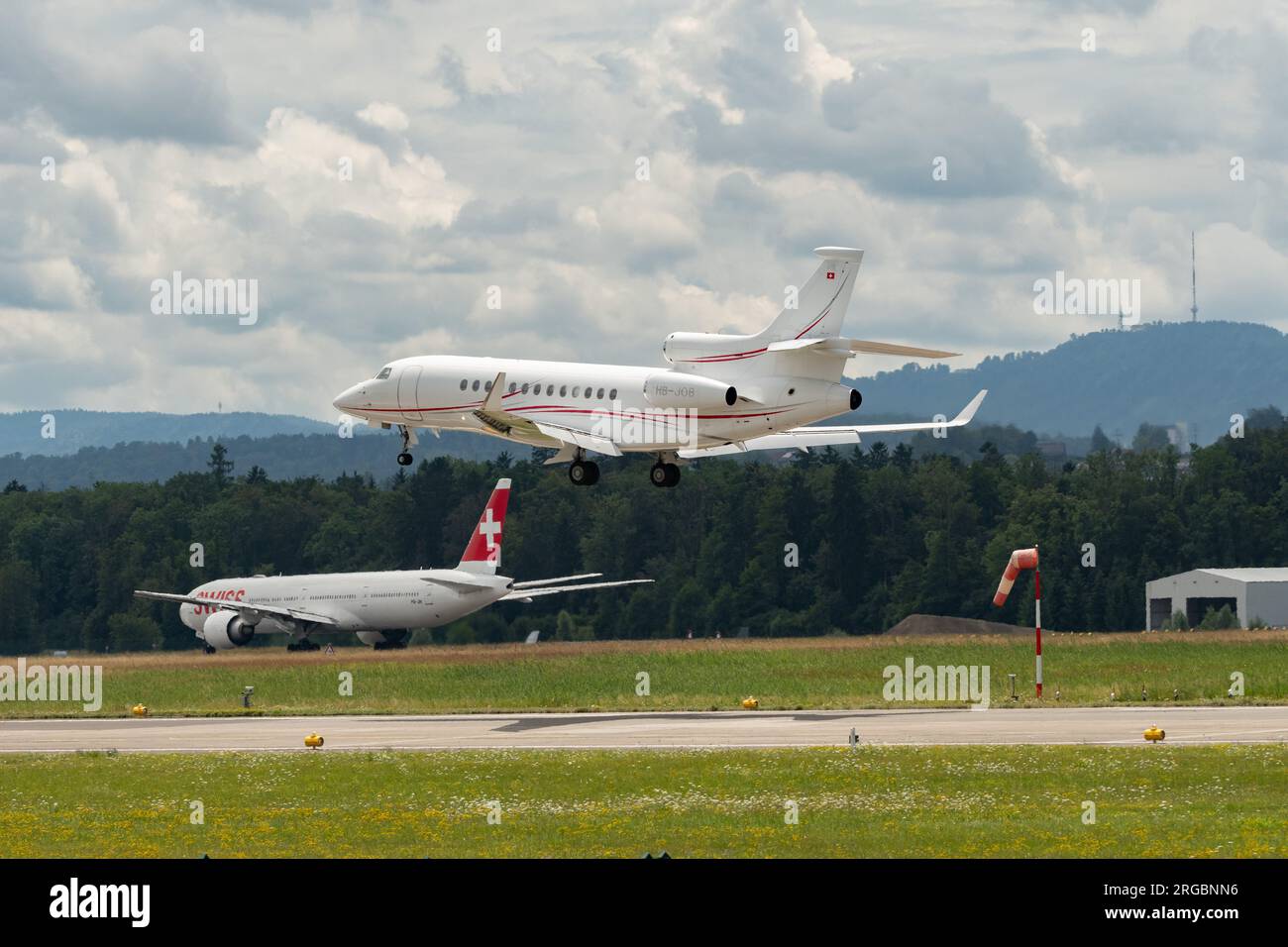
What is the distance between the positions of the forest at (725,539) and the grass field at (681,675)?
2162 inches

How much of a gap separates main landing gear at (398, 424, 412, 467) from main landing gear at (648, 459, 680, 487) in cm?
720

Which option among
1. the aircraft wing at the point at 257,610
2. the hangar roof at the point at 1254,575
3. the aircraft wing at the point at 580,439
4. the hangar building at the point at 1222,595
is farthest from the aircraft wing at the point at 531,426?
the hangar roof at the point at 1254,575

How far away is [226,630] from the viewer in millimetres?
104438

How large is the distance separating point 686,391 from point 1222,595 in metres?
81.3

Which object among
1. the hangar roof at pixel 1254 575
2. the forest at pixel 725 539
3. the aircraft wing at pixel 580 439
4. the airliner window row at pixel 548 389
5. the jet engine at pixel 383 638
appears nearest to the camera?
the aircraft wing at pixel 580 439

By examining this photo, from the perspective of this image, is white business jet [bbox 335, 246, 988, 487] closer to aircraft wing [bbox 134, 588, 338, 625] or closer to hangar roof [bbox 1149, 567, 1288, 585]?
aircraft wing [bbox 134, 588, 338, 625]

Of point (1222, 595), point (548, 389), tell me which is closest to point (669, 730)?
point (548, 389)

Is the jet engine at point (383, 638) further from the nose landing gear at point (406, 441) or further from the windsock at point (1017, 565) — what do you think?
the windsock at point (1017, 565)

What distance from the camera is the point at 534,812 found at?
30.8 m

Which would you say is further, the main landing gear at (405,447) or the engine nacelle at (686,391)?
the main landing gear at (405,447)

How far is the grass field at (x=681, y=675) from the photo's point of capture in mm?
57062
